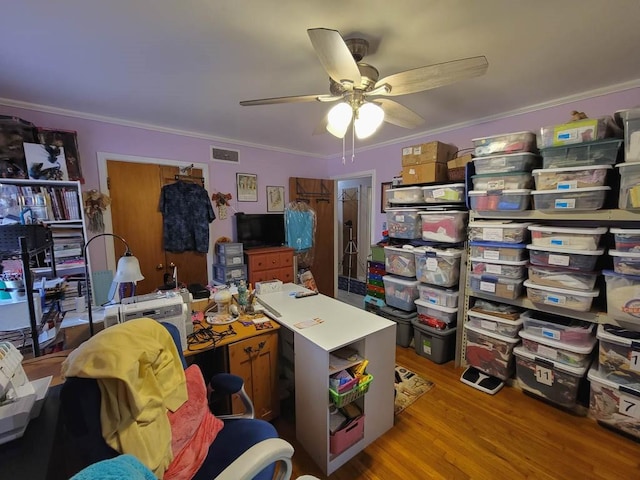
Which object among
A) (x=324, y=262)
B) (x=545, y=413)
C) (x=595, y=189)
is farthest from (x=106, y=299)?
(x=595, y=189)

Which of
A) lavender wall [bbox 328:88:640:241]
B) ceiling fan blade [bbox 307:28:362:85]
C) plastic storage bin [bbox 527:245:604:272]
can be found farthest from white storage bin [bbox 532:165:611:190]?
ceiling fan blade [bbox 307:28:362:85]

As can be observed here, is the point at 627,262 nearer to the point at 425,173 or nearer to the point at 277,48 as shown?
the point at 425,173

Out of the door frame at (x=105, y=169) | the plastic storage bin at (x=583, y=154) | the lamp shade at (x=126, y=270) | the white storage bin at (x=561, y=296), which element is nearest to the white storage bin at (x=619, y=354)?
the white storage bin at (x=561, y=296)

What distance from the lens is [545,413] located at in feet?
6.33

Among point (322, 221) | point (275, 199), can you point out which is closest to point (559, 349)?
point (322, 221)

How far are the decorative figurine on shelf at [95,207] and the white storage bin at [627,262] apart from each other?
13.5 ft

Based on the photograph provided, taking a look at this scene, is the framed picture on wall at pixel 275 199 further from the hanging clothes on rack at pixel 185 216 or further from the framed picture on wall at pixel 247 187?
the hanging clothes on rack at pixel 185 216

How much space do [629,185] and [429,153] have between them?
4.58ft

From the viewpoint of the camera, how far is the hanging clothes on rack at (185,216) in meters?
3.07

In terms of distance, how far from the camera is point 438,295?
258 cm

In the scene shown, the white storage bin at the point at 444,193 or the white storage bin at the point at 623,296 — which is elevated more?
the white storage bin at the point at 444,193

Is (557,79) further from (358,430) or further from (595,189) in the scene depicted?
(358,430)

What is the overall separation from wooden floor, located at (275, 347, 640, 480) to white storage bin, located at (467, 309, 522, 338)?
0.49 m

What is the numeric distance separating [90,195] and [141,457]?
2662mm
